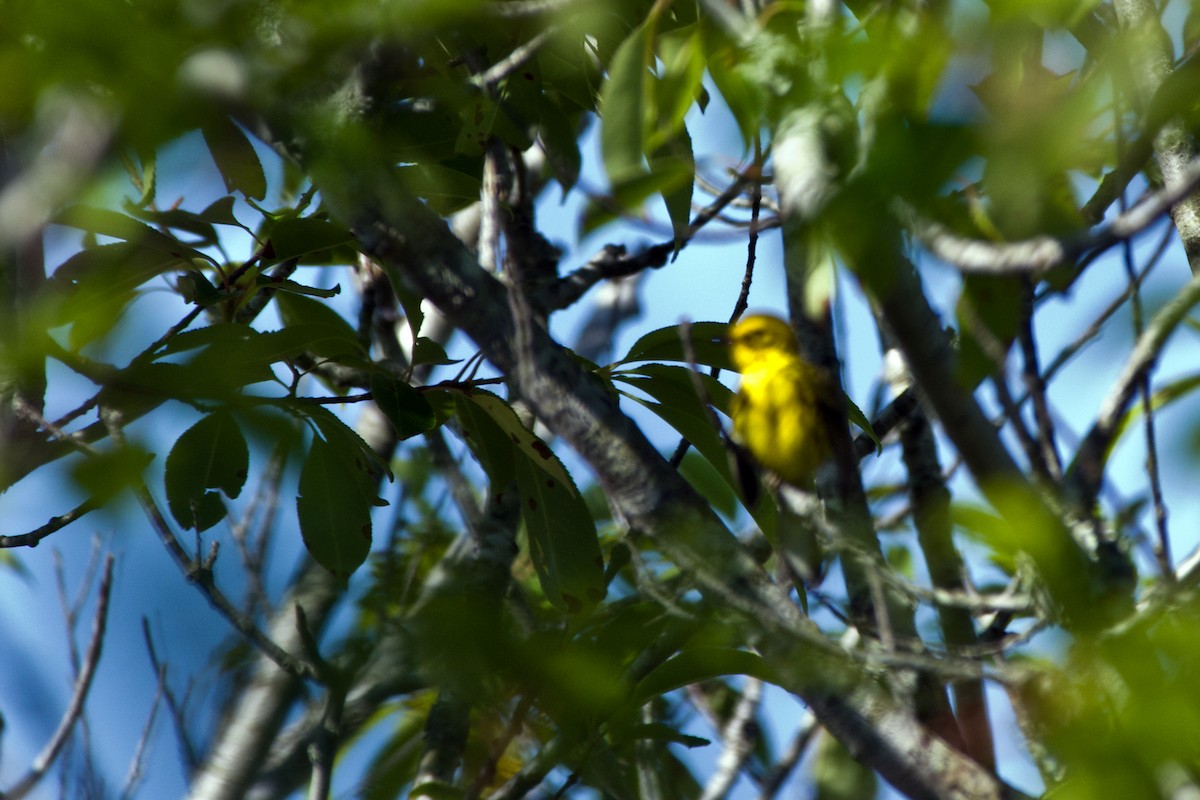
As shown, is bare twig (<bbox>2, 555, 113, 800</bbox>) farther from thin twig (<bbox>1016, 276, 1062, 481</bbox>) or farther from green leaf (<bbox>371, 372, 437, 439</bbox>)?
thin twig (<bbox>1016, 276, 1062, 481</bbox>)

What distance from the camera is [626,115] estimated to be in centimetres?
147

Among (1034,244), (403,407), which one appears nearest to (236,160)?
(403,407)

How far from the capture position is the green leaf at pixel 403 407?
7.63ft

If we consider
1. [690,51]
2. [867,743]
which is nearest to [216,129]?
[690,51]

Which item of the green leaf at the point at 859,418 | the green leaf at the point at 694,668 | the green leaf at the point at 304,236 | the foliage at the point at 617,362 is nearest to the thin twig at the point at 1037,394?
the foliage at the point at 617,362

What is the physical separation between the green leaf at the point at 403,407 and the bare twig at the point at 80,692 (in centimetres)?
117

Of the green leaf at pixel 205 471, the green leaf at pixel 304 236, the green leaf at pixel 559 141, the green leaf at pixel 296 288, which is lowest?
the green leaf at pixel 205 471

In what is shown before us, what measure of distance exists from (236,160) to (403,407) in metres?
0.95

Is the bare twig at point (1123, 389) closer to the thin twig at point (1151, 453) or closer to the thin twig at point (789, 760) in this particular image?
the thin twig at point (1151, 453)

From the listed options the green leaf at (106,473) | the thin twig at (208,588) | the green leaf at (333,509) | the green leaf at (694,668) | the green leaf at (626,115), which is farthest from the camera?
the green leaf at (333,509)

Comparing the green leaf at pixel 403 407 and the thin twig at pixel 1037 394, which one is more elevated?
the green leaf at pixel 403 407

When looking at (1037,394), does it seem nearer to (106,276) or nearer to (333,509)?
(333,509)

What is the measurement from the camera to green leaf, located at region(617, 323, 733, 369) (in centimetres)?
241

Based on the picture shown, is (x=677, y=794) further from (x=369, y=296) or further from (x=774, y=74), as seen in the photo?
(x=774, y=74)
